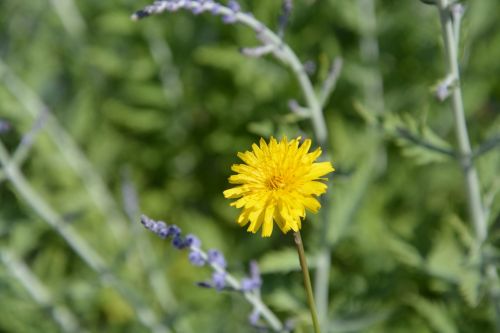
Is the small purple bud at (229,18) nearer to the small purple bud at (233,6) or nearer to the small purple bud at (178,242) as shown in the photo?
the small purple bud at (233,6)

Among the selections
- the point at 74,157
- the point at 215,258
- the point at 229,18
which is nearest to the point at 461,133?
the point at 229,18

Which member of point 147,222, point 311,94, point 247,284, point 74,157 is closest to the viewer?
point 147,222

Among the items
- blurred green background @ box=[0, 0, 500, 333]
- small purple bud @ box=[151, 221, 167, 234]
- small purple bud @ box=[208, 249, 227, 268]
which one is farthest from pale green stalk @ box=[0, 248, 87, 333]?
small purple bud @ box=[151, 221, 167, 234]

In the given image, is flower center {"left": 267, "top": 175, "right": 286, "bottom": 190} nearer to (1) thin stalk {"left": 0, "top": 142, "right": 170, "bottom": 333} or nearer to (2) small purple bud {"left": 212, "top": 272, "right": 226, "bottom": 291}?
(2) small purple bud {"left": 212, "top": 272, "right": 226, "bottom": 291}

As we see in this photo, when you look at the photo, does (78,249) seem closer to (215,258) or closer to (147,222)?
(215,258)

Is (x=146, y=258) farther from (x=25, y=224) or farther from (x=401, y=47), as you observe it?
(x=401, y=47)

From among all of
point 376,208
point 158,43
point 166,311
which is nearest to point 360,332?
point 376,208
